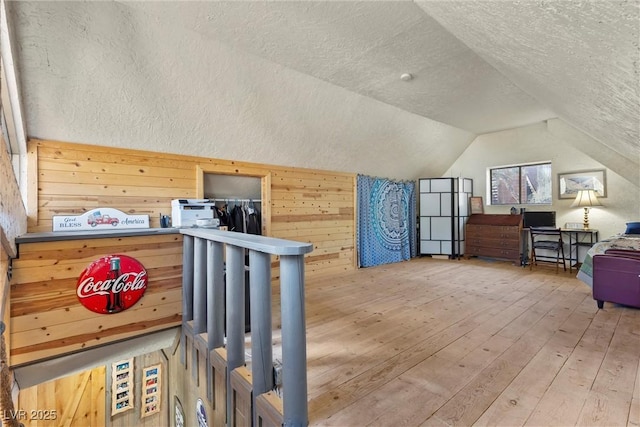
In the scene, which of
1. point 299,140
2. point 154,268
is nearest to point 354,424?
point 154,268

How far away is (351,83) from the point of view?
365cm

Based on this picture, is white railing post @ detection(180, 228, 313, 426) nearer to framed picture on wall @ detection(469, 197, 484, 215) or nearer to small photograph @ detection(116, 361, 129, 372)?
small photograph @ detection(116, 361, 129, 372)

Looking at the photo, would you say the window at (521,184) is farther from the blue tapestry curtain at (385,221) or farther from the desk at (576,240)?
the blue tapestry curtain at (385,221)

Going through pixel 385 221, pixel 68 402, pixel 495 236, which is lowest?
pixel 68 402

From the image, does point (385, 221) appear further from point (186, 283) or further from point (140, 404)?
point (140, 404)

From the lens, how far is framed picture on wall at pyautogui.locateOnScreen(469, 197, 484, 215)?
6.64m

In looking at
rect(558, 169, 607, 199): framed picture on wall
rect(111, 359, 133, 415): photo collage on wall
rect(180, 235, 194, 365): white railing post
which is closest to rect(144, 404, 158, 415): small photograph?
rect(111, 359, 133, 415): photo collage on wall

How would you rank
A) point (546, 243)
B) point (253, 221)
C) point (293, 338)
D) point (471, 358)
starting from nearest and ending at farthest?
1. point (293, 338)
2. point (471, 358)
3. point (253, 221)
4. point (546, 243)

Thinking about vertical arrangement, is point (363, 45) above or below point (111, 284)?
above

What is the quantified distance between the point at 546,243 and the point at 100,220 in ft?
23.2

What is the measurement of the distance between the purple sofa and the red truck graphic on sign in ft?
17.2

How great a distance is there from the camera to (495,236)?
5973mm

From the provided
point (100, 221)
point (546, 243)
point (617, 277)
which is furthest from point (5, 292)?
point (546, 243)

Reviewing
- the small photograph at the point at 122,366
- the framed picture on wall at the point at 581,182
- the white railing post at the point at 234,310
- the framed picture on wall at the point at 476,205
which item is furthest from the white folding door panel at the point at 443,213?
the small photograph at the point at 122,366
